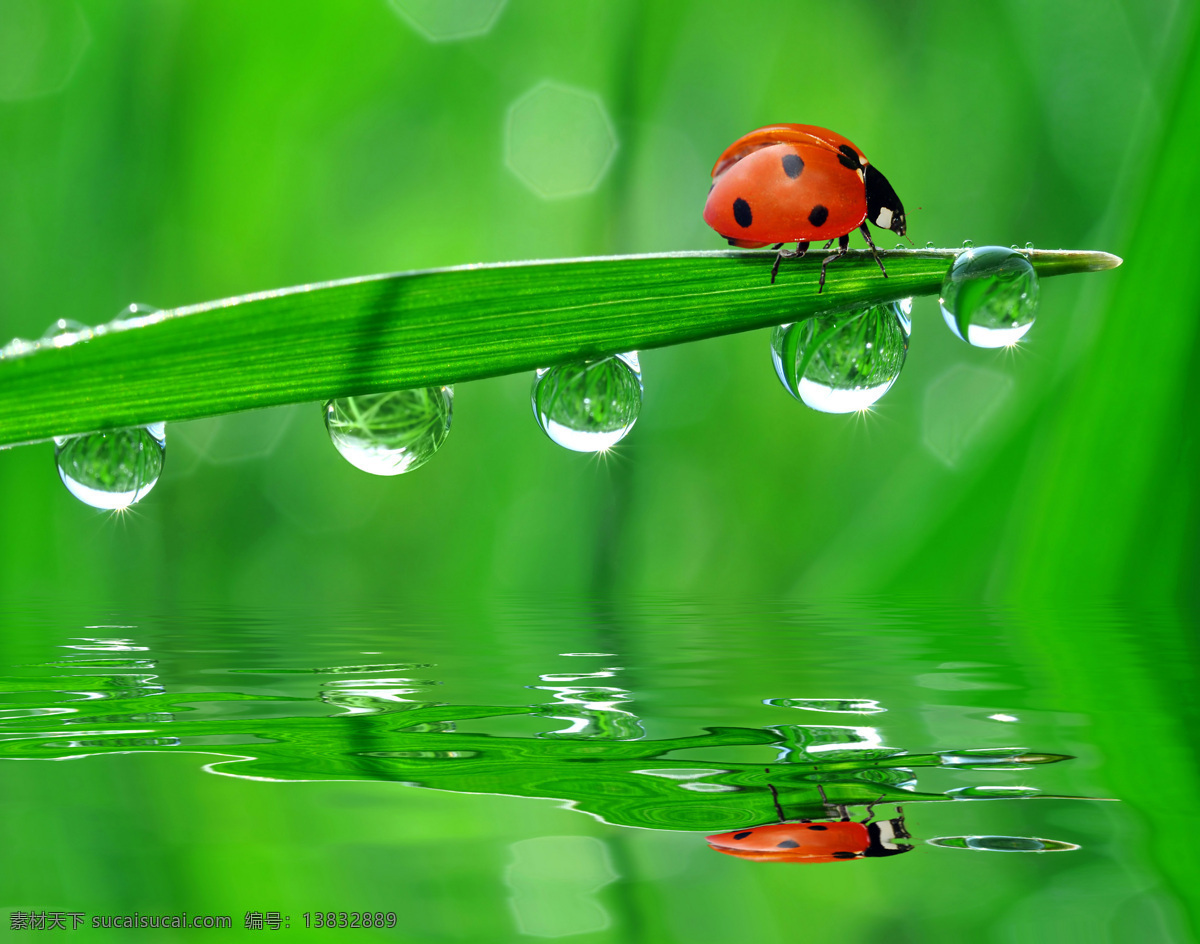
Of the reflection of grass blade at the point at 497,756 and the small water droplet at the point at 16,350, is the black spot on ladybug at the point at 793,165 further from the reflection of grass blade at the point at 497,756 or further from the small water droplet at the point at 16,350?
the small water droplet at the point at 16,350

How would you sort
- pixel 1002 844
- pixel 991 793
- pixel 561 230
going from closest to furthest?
pixel 1002 844, pixel 991 793, pixel 561 230

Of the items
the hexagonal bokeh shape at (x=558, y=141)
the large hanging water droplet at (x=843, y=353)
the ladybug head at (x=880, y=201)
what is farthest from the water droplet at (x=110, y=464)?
the hexagonal bokeh shape at (x=558, y=141)

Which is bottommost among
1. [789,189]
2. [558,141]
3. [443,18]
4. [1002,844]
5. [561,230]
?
[1002,844]

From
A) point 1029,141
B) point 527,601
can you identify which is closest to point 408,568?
point 527,601

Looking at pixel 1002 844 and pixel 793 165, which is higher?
pixel 793 165

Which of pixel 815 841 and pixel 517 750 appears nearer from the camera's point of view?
pixel 815 841

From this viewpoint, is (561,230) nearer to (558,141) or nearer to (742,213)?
(558,141)

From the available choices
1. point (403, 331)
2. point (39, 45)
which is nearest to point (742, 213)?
point (403, 331)

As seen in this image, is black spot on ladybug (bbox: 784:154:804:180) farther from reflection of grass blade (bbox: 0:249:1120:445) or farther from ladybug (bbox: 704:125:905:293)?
reflection of grass blade (bbox: 0:249:1120:445)

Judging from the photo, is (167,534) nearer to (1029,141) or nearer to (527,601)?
(527,601)
